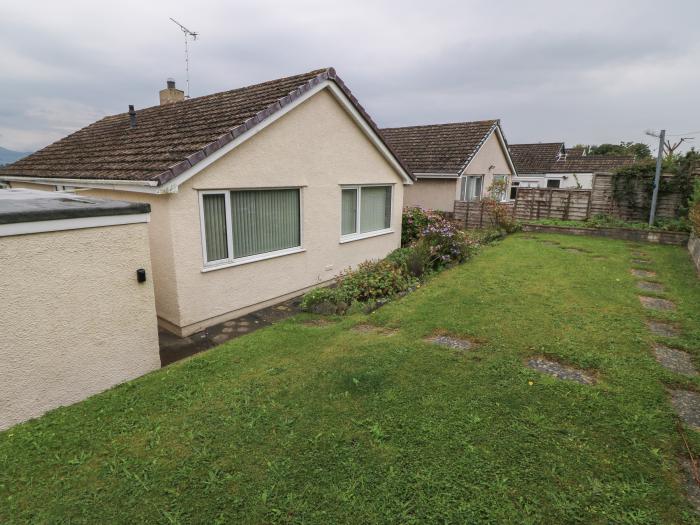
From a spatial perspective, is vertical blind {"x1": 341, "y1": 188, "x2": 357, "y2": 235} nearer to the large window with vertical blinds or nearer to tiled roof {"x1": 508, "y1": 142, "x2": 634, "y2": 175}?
the large window with vertical blinds

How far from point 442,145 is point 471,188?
9.53 feet

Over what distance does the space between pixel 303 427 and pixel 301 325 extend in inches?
118

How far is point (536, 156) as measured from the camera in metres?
38.8

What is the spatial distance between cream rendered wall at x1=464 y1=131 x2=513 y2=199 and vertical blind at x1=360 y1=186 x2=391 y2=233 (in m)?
7.98

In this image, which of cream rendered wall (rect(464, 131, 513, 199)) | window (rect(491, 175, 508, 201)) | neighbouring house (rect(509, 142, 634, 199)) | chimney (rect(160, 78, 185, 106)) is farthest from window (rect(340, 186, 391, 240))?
neighbouring house (rect(509, 142, 634, 199))

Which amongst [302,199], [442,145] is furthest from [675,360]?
[442,145]

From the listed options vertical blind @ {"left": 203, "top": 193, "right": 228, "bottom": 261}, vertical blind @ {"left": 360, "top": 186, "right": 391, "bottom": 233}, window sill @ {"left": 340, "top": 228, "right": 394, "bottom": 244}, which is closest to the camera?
vertical blind @ {"left": 203, "top": 193, "right": 228, "bottom": 261}

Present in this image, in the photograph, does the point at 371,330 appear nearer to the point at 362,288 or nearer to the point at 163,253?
the point at 362,288

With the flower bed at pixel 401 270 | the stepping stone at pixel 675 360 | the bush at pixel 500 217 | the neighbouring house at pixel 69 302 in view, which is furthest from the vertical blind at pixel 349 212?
the bush at pixel 500 217

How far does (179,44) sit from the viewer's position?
14.8 meters

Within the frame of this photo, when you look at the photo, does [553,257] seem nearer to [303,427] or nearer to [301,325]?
[301,325]

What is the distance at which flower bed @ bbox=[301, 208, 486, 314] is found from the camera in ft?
25.0

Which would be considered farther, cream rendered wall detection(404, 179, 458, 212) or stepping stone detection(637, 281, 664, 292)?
cream rendered wall detection(404, 179, 458, 212)

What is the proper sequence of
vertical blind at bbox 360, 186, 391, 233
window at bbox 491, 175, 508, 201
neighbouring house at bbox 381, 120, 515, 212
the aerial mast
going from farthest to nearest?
window at bbox 491, 175, 508, 201
neighbouring house at bbox 381, 120, 515, 212
the aerial mast
vertical blind at bbox 360, 186, 391, 233
